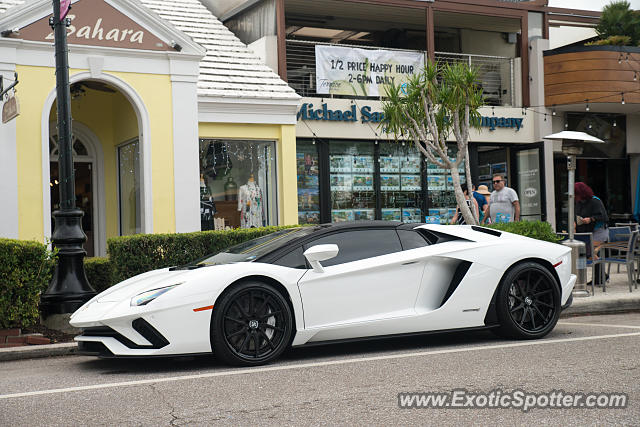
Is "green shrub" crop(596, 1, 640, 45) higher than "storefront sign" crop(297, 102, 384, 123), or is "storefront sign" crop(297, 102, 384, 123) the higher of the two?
"green shrub" crop(596, 1, 640, 45)

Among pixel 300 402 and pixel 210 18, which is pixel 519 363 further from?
pixel 210 18

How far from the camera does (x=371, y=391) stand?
5.27 m

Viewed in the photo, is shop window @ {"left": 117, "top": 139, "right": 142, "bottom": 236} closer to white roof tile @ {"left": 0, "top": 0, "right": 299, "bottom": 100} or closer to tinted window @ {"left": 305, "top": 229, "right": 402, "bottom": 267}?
white roof tile @ {"left": 0, "top": 0, "right": 299, "bottom": 100}

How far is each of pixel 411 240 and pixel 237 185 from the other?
8.51 m

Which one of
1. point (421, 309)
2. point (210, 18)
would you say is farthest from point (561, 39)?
point (421, 309)

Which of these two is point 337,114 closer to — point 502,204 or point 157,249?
point 502,204

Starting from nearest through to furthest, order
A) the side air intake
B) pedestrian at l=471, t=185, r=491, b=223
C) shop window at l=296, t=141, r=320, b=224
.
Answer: the side air intake → pedestrian at l=471, t=185, r=491, b=223 → shop window at l=296, t=141, r=320, b=224

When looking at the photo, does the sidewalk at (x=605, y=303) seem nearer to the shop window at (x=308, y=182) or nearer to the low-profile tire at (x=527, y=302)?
the low-profile tire at (x=527, y=302)

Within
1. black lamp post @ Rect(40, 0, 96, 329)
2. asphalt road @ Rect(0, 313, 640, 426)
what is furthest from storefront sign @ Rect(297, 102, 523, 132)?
asphalt road @ Rect(0, 313, 640, 426)

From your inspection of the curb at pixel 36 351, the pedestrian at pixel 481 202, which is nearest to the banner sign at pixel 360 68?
the pedestrian at pixel 481 202

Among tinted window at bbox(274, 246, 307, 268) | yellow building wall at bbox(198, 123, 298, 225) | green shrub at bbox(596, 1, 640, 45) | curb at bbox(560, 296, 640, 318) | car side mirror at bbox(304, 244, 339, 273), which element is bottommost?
curb at bbox(560, 296, 640, 318)

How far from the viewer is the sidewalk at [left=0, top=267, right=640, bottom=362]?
7590mm

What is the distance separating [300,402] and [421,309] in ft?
7.65

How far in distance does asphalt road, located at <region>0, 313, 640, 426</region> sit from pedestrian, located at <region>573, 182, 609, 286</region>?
16.4 ft
